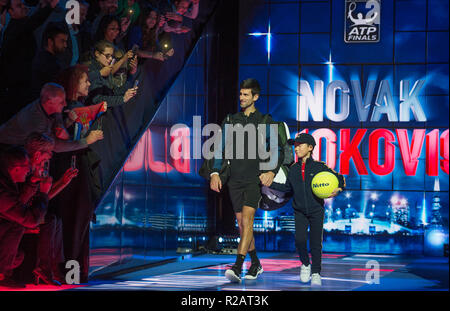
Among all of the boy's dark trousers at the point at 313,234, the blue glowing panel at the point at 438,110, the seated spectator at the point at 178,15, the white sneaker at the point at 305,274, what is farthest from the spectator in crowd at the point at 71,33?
the blue glowing panel at the point at 438,110

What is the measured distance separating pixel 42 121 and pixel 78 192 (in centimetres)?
84

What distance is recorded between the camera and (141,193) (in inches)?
387

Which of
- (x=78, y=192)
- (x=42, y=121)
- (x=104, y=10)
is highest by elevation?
(x=104, y=10)

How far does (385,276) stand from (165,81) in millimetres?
3950

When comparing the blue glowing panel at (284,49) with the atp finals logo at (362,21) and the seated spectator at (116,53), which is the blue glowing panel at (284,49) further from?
the seated spectator at (116,53)

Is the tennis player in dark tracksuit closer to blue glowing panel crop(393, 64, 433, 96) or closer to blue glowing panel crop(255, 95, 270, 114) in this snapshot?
blue glowing panel crop(255, 95, 270, 114)

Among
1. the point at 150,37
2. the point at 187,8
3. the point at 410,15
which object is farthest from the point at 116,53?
the point at 410,15

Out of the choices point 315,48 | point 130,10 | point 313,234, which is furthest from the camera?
point 315,48

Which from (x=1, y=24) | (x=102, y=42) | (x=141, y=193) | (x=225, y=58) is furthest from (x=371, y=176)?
(x=1, y=24)

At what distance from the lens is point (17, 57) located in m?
7.33

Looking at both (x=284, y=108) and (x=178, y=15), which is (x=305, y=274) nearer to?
(x=178, y=15)

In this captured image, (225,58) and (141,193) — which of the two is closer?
(141,193)

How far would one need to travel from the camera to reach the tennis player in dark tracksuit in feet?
26.3
